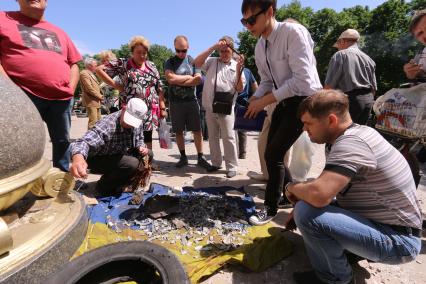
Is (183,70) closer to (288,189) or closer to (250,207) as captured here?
(250,207)

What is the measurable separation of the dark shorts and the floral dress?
1.04ft

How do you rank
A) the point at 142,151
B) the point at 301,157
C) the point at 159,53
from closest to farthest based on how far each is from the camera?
the point at 142,151, the point at 301,157, the point at 159,53

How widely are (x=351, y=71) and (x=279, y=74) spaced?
5.33 ft

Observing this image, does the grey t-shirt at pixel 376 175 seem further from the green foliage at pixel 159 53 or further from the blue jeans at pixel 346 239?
the green foliage at pixel 159 53

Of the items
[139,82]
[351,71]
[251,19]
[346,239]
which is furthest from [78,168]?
[351,71]

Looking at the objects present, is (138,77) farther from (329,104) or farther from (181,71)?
(329,104)

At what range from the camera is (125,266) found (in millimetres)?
1992

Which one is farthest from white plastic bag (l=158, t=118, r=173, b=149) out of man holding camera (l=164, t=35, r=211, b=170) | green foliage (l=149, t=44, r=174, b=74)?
green foliage (l=149, t=44, r=174, b=74)

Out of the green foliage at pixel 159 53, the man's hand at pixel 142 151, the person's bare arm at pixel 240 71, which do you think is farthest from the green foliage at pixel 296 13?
the man's hand at pixel 142 151

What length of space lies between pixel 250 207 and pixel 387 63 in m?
23.1

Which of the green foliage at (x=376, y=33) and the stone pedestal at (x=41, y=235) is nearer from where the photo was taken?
the stone pedestal at (x=41, y=235)

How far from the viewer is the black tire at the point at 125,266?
1.76 metres

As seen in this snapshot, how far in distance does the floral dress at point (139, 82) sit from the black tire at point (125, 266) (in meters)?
3.04

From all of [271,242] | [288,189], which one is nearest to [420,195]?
[271,242]
